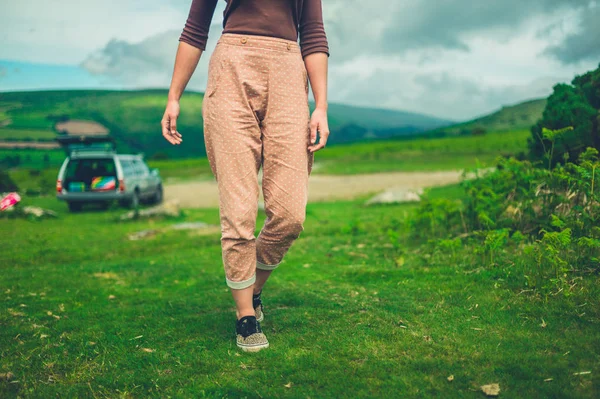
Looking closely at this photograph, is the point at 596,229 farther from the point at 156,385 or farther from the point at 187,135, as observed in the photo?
Result: the point at 187,135

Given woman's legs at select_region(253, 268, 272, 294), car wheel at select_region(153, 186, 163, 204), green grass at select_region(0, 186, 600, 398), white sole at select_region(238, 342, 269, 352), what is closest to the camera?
green grass at select_region(0, 186, 600, 398)

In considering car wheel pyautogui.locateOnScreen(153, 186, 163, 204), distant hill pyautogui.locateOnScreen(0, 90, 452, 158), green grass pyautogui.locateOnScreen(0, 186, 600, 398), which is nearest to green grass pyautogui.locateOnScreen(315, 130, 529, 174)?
car wheel pyautogui.locateOnScreen(153, 186, 163, 204)

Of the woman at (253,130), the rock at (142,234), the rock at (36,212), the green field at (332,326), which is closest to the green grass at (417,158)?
the rock at (142,234)

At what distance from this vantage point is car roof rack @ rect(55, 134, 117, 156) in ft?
52.5

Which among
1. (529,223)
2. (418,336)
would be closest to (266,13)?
(418,336)

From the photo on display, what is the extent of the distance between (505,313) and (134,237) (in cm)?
774

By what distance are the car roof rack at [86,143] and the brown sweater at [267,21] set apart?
13879 millimetres

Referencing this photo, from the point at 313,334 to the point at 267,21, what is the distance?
1965 millimetres

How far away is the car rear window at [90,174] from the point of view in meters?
15.8

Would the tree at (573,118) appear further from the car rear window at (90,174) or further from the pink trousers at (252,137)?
the car rear window at (90,174)

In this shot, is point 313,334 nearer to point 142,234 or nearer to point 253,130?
point 253,130

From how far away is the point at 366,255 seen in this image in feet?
19.8

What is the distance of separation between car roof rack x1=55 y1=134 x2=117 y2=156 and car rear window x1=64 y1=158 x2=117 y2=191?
0.35 meters

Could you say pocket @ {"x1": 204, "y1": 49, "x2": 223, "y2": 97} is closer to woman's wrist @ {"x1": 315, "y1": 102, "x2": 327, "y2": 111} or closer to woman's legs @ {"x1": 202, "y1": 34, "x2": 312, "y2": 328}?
woman's legs @ {"x1": 202, "y1": 34, "x2": 312, "y2": 328}
